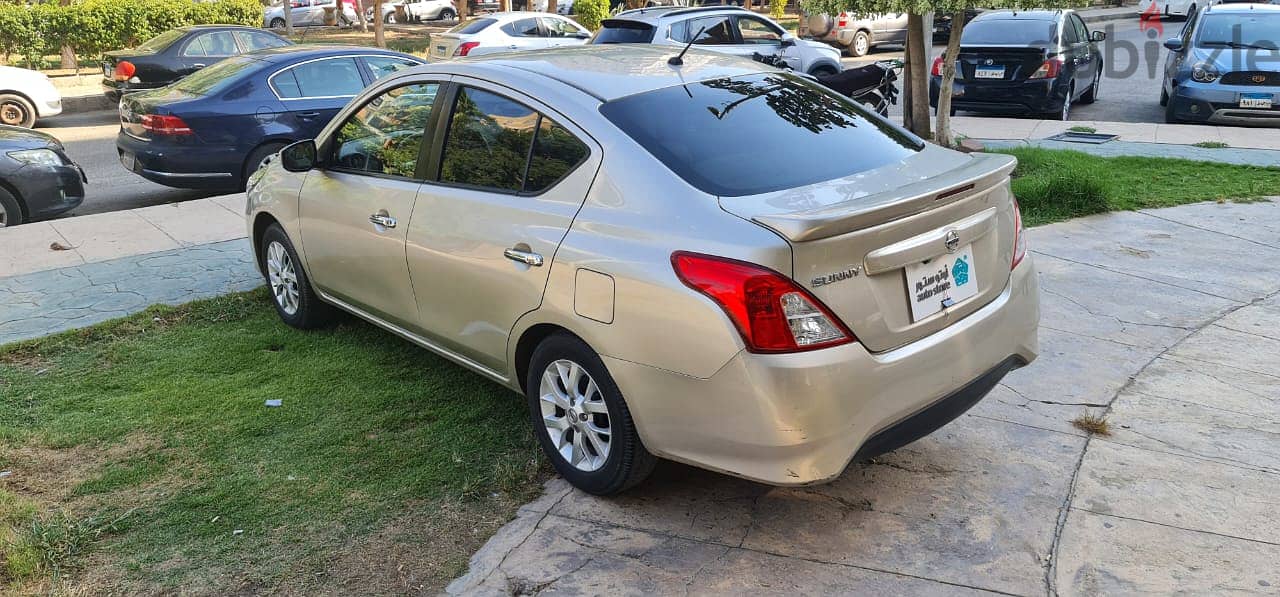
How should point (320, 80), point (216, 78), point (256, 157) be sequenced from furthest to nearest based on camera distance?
point (320, 80) < point (216, 78) < point (256, 157)

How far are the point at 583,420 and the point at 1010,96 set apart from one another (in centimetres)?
1124

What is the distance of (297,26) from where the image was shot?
38188 millimetres

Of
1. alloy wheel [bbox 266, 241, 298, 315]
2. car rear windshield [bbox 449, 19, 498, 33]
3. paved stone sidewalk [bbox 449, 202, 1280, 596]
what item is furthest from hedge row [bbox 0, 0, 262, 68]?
paved stone sidewalk [bbox 449, 202, 1280, 596]

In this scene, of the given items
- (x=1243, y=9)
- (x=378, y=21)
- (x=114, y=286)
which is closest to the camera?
(x=114, y=286)

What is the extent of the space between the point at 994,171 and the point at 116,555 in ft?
11.1

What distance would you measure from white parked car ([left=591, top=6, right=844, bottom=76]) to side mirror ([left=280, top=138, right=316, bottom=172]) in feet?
26.9

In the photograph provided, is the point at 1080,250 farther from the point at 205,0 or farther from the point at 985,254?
the point at 205,0

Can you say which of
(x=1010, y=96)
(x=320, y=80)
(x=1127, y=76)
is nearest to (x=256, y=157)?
(x=320, y=80)

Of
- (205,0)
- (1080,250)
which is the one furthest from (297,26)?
(1080,250)

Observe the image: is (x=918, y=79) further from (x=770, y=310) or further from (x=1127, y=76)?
(x=1127, y=76)

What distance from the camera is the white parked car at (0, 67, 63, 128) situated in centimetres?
1470

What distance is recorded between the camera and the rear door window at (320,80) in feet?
32.8

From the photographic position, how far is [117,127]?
15430 mm

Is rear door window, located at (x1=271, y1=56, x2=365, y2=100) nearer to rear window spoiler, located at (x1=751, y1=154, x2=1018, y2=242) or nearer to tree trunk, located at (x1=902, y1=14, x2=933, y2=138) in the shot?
tree trunk, located at (x1=902, y1=14, x2=933, y2=138)
